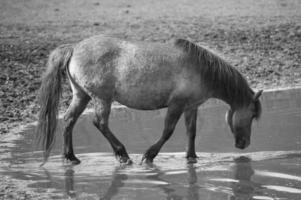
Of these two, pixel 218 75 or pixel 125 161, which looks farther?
pixel 218 75

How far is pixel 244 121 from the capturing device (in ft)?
25.6

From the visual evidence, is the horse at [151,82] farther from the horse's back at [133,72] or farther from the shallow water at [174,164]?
the shallow water at [174,164]

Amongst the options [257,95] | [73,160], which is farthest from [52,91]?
[257,95]

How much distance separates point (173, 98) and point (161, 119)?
2.13 m

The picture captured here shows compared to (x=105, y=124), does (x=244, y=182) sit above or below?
below

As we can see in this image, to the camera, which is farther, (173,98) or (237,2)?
(237,2)

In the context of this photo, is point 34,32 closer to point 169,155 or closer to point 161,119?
point 161,119

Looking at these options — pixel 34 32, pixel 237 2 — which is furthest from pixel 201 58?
pixel 237 2

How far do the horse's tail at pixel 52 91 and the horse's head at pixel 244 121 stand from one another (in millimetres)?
2132

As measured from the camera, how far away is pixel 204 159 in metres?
7.50

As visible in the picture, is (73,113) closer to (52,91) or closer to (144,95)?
(52,91)

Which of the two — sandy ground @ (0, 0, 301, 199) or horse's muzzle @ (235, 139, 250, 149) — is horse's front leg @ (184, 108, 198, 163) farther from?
sandy ground @ (0, 0, 301, 199)

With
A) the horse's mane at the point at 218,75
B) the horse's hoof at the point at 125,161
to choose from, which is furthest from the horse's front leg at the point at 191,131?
the horse's hoof at the point at 125,161

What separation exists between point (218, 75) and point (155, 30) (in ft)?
22.3
